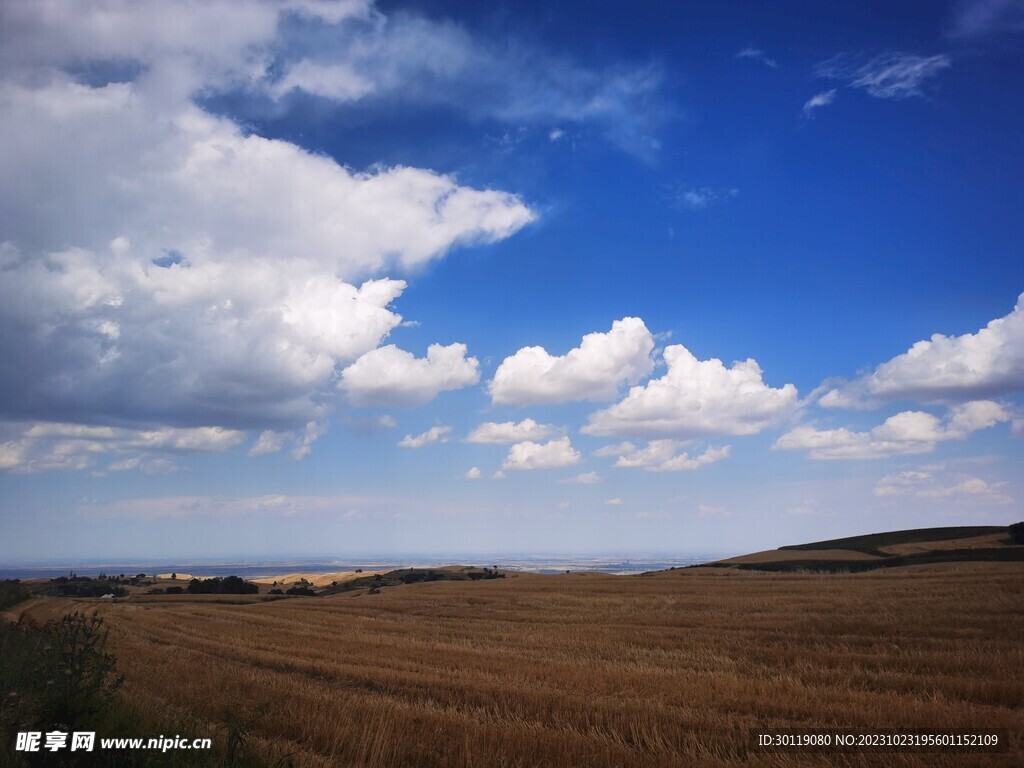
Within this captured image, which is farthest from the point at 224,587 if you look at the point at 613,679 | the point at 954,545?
the point at 954,545

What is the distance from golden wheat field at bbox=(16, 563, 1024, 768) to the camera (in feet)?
25.9

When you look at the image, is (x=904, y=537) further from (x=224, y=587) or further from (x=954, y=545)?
(x=224, y=587)

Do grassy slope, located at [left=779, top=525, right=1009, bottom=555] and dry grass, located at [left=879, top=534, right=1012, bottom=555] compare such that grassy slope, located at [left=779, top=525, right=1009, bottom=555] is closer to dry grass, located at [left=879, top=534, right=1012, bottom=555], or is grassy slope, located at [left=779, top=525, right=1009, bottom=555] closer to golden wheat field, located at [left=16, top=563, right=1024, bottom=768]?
dry grass, located at [left=879, top=534, right=1012, bottom=555]

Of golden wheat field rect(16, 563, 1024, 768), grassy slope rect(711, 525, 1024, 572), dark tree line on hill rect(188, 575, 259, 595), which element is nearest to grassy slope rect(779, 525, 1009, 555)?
grassy slope rect(711, 525, 1024, 572)

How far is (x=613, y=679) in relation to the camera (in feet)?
41.2

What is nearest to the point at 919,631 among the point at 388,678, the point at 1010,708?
the point at 1010,708

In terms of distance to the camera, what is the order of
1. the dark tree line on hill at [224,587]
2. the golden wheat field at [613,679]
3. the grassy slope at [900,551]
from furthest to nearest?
the dark tree line on hill at [224,587] → the grassy slope at [900,551] → the golden wheat field at [613,679]

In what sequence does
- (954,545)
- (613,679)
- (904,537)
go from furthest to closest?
1. (904,537)
2. (954,545)
3. (613,679)

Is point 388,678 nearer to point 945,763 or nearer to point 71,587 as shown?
point 945,763

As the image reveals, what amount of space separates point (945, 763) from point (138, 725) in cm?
918

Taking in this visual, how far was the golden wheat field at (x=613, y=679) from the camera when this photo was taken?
7906 millimetres

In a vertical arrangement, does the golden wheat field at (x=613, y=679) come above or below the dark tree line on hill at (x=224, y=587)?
above

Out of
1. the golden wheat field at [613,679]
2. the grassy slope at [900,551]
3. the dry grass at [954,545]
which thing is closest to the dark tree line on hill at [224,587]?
the golden wheat field at [613,679]

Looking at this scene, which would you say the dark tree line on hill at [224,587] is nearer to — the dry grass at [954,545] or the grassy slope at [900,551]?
the grassy slope at [900,551]
